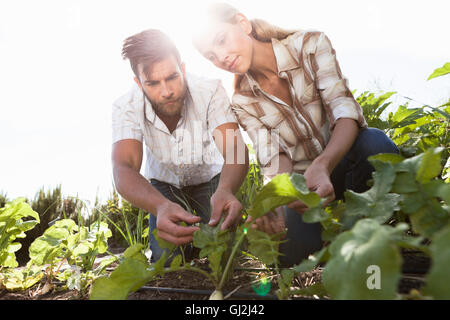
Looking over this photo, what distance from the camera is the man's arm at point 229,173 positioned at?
3.92 ft

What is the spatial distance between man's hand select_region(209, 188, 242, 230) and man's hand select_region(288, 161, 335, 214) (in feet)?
0.69

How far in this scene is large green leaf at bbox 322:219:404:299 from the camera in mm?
491

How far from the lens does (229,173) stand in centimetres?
152

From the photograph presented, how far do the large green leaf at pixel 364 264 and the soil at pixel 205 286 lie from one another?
0.34 metres

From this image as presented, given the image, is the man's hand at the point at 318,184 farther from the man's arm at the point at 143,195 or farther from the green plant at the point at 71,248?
the green plant at the point at 71,248

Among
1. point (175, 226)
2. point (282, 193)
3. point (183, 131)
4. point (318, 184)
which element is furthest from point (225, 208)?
point (183, 131)

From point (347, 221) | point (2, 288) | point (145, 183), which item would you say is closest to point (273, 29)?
point (145, 183)

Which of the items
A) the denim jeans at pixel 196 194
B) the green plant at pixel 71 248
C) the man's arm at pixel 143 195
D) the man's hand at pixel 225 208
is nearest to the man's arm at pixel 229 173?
the man's hand at pixel 225 208

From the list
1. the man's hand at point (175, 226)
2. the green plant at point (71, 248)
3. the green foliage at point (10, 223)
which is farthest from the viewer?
the green foliage at point (10, 223)

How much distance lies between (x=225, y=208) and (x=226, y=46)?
77cm

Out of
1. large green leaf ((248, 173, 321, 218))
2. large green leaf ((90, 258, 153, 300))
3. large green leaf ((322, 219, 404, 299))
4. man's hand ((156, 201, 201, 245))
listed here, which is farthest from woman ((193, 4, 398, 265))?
large green leaf ((322, 219, 404, 299))

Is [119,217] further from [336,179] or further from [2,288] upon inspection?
[336,179]

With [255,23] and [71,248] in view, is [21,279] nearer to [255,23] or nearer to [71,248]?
[71,248]

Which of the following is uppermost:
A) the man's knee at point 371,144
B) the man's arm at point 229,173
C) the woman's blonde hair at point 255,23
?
the woman's blonde hair at point 255,23
